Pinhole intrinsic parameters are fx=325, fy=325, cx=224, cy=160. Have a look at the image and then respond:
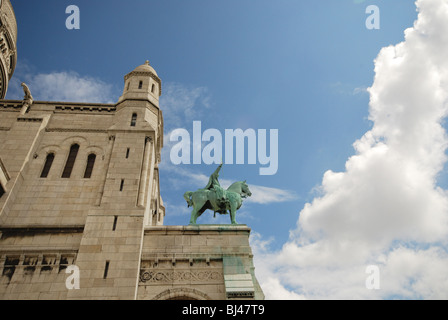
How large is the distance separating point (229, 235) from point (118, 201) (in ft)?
22.2

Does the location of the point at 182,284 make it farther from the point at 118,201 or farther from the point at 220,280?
the point at 118,201

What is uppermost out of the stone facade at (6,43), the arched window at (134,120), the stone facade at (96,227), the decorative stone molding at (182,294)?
the stone facade at (6,43)

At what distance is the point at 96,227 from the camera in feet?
57.8

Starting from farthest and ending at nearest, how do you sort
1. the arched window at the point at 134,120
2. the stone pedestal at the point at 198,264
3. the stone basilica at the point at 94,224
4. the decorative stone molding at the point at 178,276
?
1. the arched window at the point at 134,120
2. the decorative stone molding at the point at 178,276
3. the stone pedestal at the point at 198,264
4. the stone basilica at the point at 94,224

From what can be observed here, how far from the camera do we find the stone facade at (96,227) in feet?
52.5

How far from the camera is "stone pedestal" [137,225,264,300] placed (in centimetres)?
1614

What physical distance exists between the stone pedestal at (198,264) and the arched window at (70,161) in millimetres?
7166

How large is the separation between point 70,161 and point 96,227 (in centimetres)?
667

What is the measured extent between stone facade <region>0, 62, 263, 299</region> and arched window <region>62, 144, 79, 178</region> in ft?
0.20

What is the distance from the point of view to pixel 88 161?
22078 mm

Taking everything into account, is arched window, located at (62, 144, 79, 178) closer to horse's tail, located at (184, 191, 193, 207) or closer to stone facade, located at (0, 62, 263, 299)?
stone facade, located at (0, 62, 263, 299)

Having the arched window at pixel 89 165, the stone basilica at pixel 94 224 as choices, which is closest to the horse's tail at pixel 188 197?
the stone basilica at pixel 94 224

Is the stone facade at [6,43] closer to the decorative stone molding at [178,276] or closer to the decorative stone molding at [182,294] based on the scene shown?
the decorative stone molding at [178,276]

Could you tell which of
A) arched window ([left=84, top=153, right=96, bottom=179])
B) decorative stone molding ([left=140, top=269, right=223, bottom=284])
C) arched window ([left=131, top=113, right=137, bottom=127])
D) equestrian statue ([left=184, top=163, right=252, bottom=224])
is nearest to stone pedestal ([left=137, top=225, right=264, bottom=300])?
decorative stone molding ([left=140, top=269, right=223, bottom=284])
